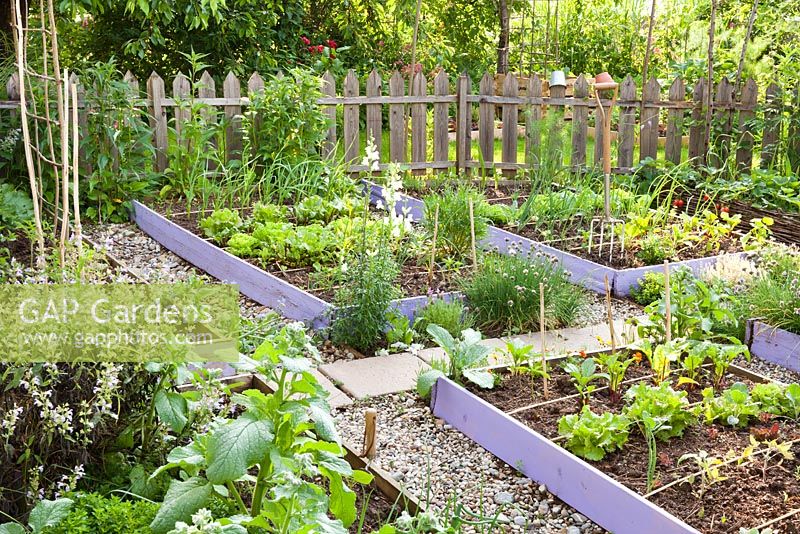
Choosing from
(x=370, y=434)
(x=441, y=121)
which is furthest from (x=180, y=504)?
(x=441, y=121)

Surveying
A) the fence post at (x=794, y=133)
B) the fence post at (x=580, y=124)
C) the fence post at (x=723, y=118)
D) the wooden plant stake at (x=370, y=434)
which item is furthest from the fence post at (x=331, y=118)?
the wooden plant stake at (x=370, y=434)

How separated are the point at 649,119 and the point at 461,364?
491cm

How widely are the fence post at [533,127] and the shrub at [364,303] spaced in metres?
3.29

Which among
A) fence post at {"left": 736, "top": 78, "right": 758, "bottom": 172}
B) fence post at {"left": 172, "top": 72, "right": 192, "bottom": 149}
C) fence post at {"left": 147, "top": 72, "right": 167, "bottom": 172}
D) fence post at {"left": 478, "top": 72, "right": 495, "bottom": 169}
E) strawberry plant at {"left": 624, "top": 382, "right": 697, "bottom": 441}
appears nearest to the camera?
strawberry plant at {"left": 624, "top": 382, "right": 697, "bottom": 441}

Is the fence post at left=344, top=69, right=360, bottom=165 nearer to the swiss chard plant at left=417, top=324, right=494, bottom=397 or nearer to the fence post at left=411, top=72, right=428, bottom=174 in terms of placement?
the fence post at left=411, top=72, right=428, bottom=174

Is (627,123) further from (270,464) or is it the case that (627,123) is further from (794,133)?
(270,464)

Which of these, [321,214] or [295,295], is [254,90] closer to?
[321,214]

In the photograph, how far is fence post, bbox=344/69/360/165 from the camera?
8.27m

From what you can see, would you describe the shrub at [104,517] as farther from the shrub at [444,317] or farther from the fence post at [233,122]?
the fence post at [233,122]

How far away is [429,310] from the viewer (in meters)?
4.86

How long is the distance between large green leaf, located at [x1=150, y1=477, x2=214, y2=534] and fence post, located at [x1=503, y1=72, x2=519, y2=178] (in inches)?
255

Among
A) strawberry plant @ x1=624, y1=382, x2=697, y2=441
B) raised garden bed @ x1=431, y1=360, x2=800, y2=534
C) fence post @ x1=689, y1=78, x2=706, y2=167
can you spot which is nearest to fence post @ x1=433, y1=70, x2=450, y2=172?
fence post @ x1=689, y1=78, x2=706, y2=167

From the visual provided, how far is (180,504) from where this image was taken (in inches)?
98.7

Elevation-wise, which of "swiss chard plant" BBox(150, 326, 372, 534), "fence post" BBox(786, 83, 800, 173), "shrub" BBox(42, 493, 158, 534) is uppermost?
"fence post" BBox(786, 83, 800, 173)
